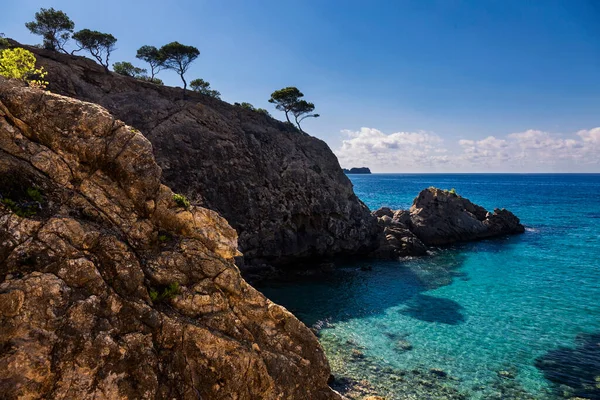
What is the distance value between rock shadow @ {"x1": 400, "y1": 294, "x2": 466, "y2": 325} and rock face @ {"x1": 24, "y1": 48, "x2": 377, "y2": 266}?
17990 mm

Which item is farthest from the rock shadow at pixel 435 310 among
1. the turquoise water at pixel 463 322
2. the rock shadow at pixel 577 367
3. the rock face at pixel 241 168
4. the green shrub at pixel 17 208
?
the green shrub at pixel 17 208

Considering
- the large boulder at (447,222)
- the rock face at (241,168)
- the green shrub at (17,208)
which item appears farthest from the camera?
the large boulder at (447,222)

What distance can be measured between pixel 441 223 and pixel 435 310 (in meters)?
37.9

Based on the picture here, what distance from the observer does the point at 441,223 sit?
2756 inches

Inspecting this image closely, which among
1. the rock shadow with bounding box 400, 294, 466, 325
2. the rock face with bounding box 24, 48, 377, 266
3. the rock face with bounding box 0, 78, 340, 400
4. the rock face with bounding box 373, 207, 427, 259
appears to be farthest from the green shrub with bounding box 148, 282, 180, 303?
the rock face with bounding box 373, 207, 427, 259

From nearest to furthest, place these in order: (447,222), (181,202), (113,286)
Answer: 1. (113,286)
2. (181,202)
3. (447,222)

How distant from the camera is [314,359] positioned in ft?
49.9

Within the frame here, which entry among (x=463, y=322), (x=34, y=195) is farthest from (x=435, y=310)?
(x=34, y=195)

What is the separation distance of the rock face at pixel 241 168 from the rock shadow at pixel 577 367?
31.4 meters

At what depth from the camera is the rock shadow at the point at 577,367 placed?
22344mm

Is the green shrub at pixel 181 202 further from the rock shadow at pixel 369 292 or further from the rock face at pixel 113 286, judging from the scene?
the rock shadow at pixel 369 292

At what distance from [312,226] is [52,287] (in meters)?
43.5

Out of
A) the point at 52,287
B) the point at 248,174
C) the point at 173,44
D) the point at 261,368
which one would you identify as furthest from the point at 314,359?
the point at 173,44

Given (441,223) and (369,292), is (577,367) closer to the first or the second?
(369,292)
